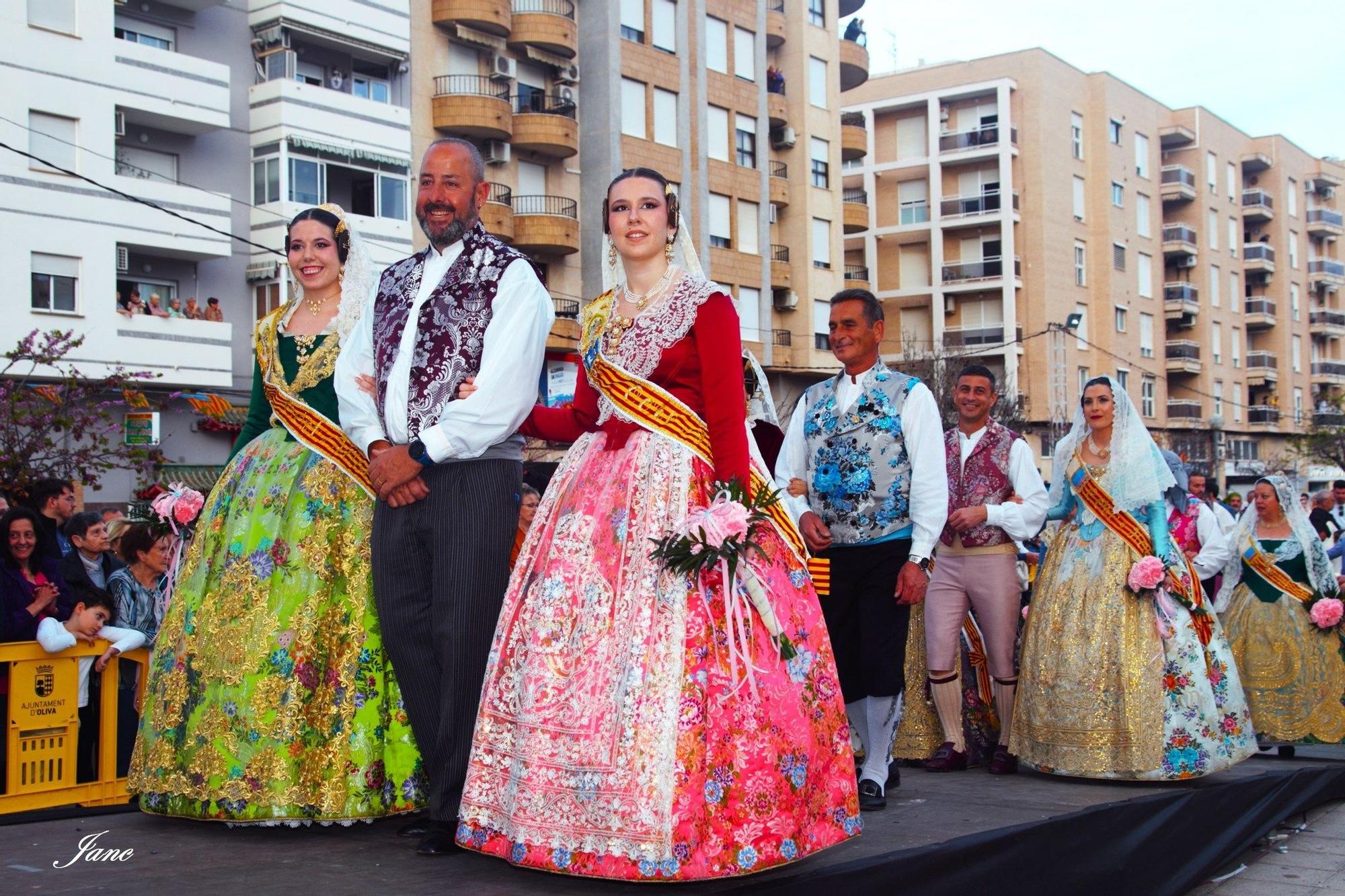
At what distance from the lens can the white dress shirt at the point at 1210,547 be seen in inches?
362

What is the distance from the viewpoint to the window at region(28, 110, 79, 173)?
2177 centimetres

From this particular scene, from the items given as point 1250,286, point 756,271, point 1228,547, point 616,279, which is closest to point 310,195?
point 756,271

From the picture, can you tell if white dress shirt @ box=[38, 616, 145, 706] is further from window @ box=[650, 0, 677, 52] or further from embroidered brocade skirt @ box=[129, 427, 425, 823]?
window @ box=[650, 0, 677, 52]

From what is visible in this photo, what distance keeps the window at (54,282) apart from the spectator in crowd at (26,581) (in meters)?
16.2

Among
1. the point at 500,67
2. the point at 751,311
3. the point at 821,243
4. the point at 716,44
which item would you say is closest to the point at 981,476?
the point at 500,67

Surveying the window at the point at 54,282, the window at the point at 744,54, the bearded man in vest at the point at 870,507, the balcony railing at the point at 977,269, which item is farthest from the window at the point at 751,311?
the bearded man in vest at the point at 870,507

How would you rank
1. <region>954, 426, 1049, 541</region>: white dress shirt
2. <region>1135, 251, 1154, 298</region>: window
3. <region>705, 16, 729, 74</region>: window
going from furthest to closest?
<region>1135, 251, 1154, 298</region>: window
<region>705, 16, 729, 74</region>: window
<region>954, 426, 1049, 541</region>: white dress shirt

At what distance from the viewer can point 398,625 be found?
14.6ft

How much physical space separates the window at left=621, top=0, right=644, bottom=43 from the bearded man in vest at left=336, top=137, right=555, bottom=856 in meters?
27.3

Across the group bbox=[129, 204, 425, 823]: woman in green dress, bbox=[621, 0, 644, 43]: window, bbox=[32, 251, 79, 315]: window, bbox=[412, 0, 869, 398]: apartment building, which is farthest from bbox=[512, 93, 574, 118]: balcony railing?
bbox=[129, 204, 425, 823]: woman in green dress

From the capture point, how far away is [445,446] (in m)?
4.25

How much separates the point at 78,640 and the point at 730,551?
3.19m

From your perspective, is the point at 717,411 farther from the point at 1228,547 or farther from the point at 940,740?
the point at 1228,547

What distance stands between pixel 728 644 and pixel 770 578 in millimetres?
331
